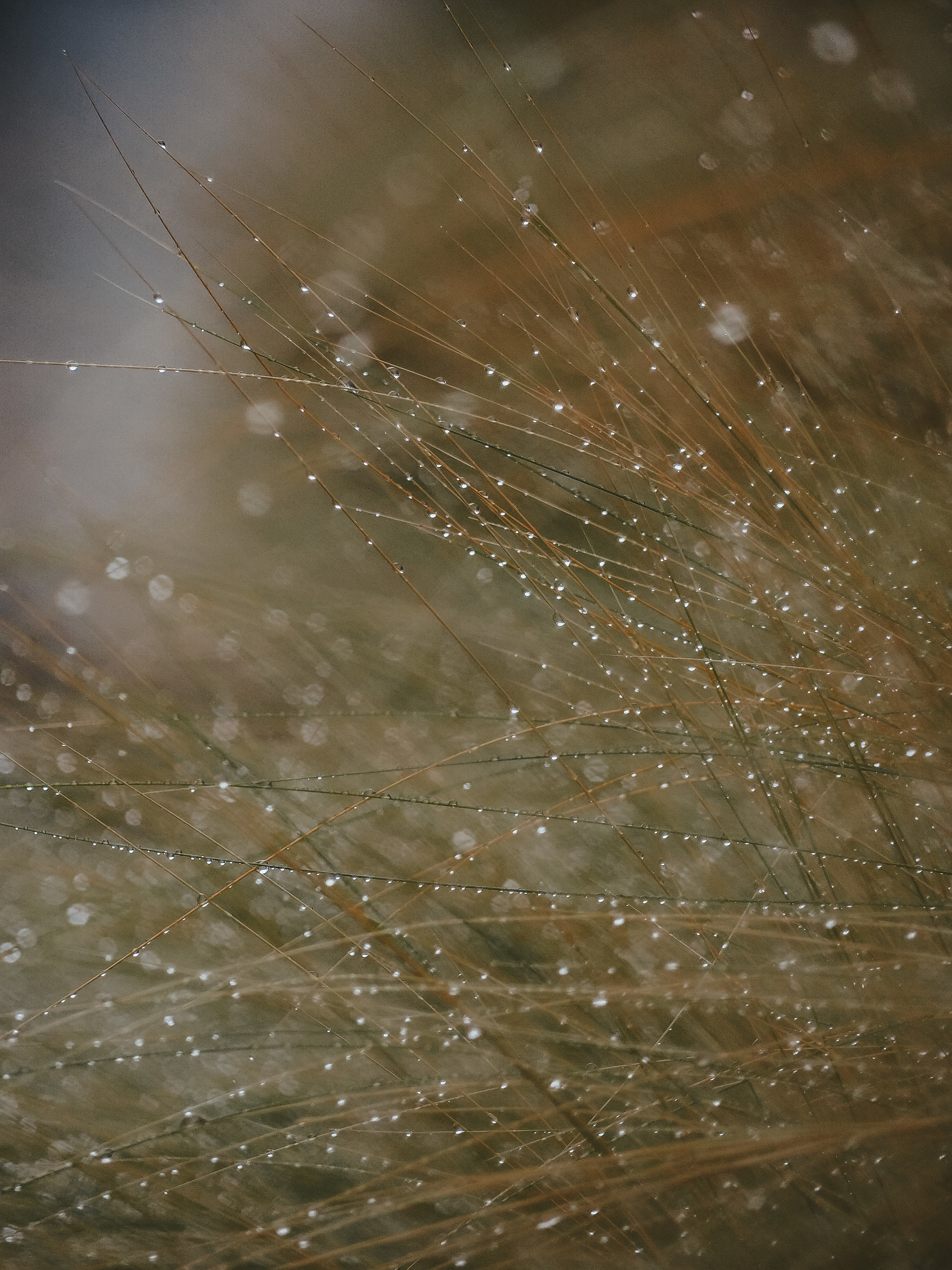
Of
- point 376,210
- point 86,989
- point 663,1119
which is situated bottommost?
point 663,1119

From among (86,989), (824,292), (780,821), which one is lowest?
(780,821)

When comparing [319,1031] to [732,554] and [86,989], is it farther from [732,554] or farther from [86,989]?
[732,554]

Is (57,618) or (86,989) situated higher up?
(57,618)

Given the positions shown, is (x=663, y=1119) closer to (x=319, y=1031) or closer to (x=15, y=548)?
(x=319, y=1031)

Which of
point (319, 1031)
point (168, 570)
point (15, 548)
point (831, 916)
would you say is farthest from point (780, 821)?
point (15, 548)

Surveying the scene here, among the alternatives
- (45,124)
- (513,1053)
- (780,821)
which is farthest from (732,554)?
(45,124)

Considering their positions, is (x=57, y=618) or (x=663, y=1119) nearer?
(x=663, y=1119)
